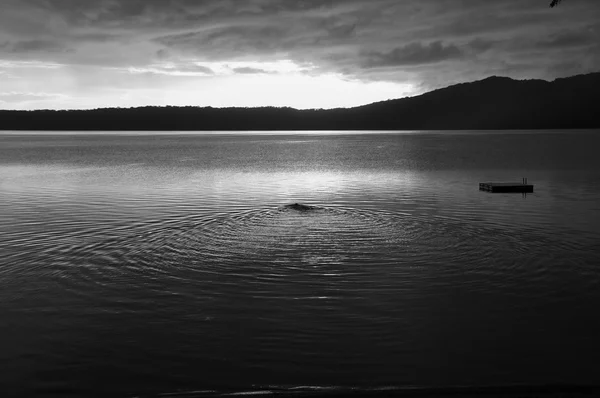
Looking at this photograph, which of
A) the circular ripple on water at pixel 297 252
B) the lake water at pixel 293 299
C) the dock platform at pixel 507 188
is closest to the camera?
the lake water at pixel 293 299

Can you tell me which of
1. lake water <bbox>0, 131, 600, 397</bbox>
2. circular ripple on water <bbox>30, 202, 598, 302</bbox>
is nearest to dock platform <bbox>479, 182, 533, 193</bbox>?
lake water <bbox>0, 131, 600, 397</bbox>

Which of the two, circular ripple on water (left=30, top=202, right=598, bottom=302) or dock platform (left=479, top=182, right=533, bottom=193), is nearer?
circular ripple on water (left=30, top=202, right=598, bottom=302)

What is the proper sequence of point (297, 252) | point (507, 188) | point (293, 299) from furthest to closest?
point (507, 188), point (297, 252), point (293, 299)

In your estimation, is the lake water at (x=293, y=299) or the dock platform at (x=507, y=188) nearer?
the lake water at (x=293, y=299)

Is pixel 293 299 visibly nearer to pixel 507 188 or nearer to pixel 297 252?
pixel 297 252

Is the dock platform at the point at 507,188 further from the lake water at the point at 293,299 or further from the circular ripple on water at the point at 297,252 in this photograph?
the circular ripple on water at the point at 297,252

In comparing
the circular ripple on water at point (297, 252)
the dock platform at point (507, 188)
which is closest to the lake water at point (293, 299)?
the circular ripple on water at point (297, 252)

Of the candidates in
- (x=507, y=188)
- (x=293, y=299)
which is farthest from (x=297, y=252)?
(x=507, y=188)

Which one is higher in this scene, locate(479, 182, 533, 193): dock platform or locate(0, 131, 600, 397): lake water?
locate(479, 182, 533, 193): dock platform

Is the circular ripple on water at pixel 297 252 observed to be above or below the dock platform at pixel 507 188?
below

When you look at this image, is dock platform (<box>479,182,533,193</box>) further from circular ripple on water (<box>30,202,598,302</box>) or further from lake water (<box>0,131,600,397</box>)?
circular ripple on water (<box>30,202,598,302</box>)

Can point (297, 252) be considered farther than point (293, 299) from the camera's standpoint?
Yes

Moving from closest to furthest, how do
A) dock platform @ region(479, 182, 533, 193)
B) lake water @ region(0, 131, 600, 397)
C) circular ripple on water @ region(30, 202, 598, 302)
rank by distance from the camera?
lake water @ region(0, 131, 600, 397), circular ripple on water @ region(30, 202, 598, 302), dock platform @ region(479, 182, 533, 193)

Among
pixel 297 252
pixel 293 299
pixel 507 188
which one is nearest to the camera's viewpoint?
pixel 293 299
